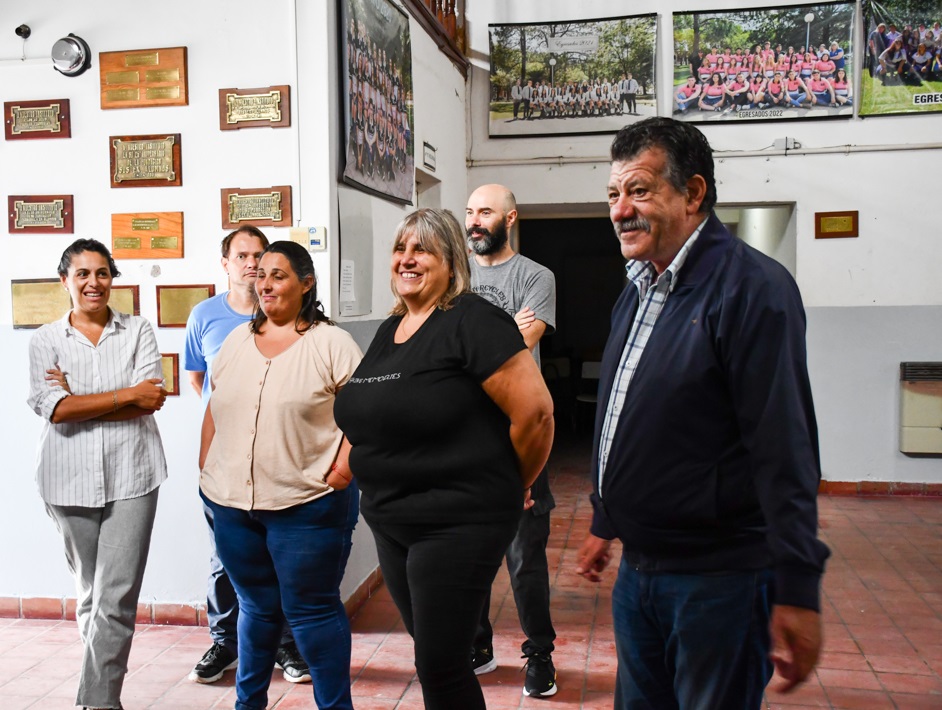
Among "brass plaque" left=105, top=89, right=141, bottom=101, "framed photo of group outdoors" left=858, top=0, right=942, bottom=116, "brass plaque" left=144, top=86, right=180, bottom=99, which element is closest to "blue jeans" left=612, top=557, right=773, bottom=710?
"brass plaque" left=144, top=86, right=180, bottom=99

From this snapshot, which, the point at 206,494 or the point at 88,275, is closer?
the point at 206,494

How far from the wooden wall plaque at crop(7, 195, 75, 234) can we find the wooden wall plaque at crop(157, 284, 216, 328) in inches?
20.1

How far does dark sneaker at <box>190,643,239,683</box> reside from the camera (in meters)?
3.31

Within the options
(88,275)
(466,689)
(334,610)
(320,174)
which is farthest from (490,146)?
(466,689)

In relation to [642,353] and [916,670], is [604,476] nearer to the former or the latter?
[642,353]

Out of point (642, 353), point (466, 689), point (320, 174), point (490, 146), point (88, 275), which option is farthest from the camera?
point (490, 146)

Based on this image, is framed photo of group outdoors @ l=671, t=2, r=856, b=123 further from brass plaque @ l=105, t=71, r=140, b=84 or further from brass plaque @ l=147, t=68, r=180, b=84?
brass plaque @ l=105, t=71, r=140, b=84

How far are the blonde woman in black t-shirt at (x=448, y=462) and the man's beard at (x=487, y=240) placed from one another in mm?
1084

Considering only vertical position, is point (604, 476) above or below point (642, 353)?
below

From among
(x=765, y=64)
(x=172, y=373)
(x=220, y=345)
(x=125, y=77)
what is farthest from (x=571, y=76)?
(x=220, y=345)

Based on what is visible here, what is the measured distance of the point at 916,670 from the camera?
3398 mm

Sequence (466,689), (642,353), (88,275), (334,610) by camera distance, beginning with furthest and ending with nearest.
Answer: (88,275) → (334,610) → (466,689) → (642,353)

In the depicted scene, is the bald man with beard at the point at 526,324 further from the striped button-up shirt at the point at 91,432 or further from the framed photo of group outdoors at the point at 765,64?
the framed photo of group outdoors at the point at 765,64

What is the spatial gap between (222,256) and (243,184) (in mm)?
372
